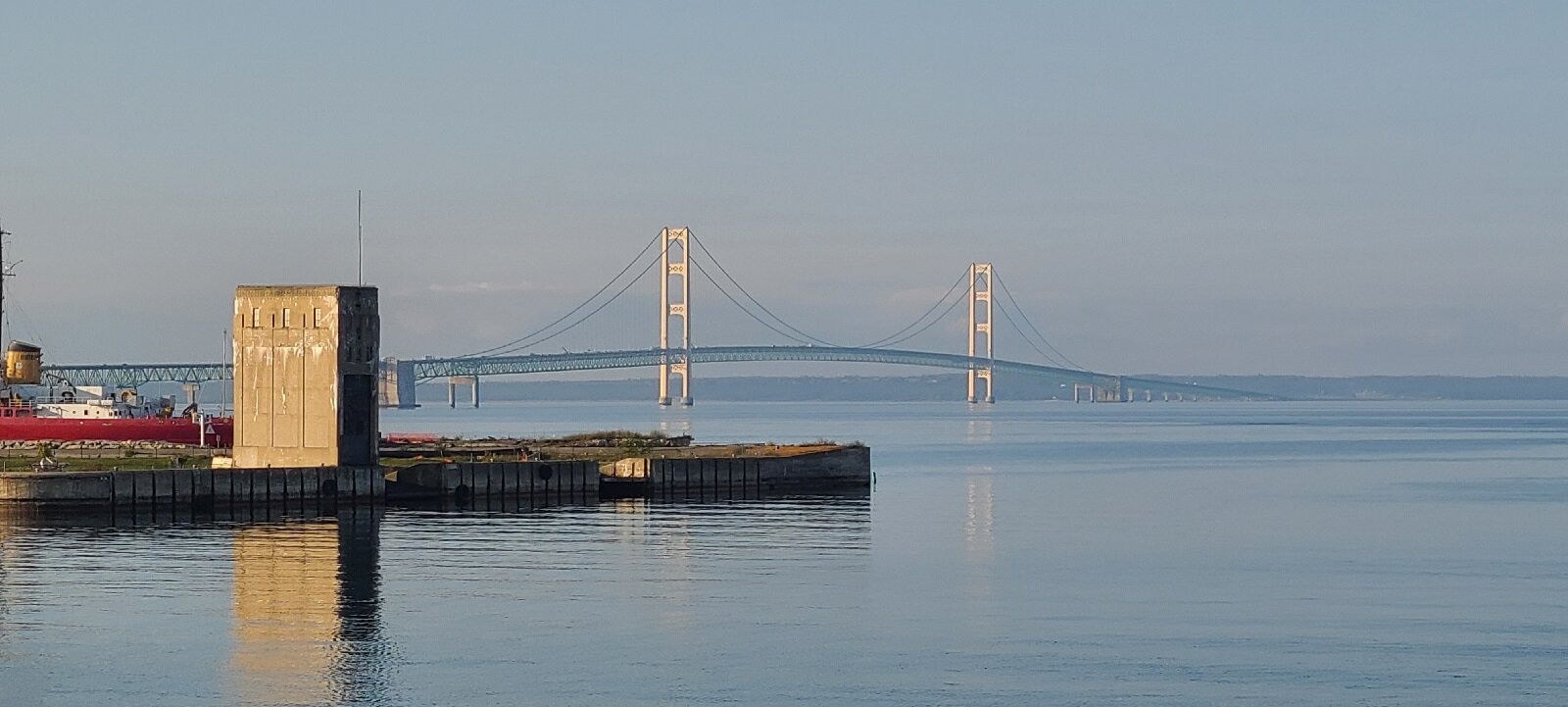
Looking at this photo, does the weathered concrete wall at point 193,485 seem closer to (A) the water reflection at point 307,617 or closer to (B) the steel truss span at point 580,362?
(A) the water reflection at point 307,617

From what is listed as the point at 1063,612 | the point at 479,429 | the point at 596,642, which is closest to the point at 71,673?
the point at 596,642

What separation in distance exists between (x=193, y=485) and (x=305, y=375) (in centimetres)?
363

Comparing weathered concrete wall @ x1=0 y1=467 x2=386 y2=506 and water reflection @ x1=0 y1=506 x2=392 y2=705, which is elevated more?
weathered concrete wall @ x1=0 y1=467 x2=386 y2=506

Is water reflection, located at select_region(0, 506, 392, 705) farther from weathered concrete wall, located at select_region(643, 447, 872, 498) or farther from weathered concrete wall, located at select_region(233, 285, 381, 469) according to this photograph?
weathered concrete wall, located at select_region(643, 447, 872, 498)

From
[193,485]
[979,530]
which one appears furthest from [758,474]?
[193,485]

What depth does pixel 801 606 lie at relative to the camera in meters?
31.4

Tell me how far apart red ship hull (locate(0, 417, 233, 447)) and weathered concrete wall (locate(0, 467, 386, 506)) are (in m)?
15.1

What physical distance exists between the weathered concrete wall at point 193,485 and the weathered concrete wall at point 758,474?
8704mm

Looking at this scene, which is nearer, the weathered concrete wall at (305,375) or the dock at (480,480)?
the dock at (480,480)

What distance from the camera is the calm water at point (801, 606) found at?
24.4 meters

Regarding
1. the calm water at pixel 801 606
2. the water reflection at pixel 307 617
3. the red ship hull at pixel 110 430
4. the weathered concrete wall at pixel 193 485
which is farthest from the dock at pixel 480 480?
the red ship hull at pixel 110 430

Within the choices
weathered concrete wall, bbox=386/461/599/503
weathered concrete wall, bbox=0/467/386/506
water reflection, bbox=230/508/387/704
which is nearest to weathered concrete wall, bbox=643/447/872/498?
weathered concrete wall, bbox=386/461/599/503

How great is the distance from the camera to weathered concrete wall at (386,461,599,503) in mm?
53294

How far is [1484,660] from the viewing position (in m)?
26.1
